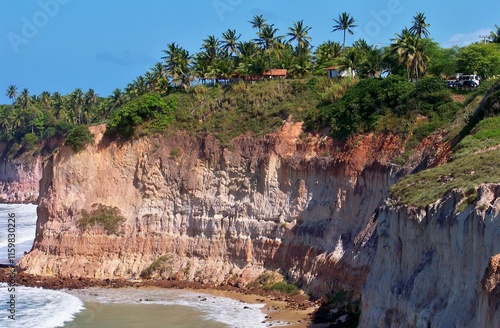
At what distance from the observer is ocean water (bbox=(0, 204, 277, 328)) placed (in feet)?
118

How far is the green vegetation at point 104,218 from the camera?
48.5 metres

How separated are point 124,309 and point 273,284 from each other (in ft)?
27.6

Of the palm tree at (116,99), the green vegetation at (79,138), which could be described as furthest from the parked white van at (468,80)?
the palm tree at (116,99)

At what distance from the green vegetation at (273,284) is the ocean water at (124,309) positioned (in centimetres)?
208

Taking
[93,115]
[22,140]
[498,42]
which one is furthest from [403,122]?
[22,140]

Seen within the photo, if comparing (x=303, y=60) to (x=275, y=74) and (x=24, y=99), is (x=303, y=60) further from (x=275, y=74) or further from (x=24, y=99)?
(x=24, y=99)

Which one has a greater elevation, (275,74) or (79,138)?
(275,74)

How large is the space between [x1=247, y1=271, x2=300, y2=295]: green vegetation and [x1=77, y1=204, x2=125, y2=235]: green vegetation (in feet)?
36.0

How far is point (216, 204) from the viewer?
4712 cm

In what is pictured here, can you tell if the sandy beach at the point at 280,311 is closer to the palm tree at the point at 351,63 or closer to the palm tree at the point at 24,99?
the palm tree at the point at 351,63

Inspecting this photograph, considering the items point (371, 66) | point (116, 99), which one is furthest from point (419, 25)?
point (116, 99)

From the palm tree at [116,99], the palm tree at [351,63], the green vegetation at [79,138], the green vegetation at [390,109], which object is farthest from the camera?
the palm tree at [116,99]

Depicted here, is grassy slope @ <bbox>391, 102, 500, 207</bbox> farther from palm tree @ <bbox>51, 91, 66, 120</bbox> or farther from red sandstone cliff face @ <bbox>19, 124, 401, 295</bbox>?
palm tree @ <bbox>51, 91, 66, 120</bbox>

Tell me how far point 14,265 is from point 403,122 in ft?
91.4
